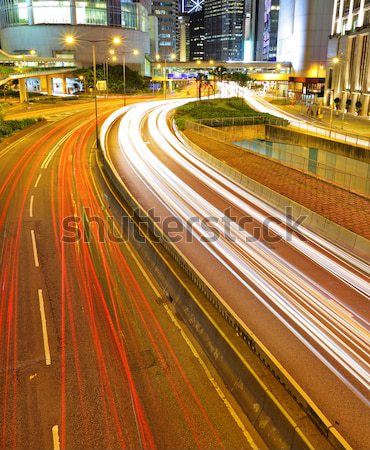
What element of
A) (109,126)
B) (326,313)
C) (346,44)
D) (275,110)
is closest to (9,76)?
(109,126)

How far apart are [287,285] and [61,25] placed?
12277 centimetres

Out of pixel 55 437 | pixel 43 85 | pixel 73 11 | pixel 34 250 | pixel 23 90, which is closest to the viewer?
pixel 55 437

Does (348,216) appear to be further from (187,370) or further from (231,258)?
(187,370)

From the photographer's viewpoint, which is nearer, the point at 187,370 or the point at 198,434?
the point at 198,434

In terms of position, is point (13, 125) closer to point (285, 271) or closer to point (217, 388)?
point (285, 271)

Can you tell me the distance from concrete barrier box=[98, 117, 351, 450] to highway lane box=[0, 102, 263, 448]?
0.39 meters

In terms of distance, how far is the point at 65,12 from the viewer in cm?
12081

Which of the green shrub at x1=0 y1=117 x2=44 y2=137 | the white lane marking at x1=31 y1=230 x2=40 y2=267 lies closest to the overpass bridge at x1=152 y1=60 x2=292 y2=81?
the green shrub at x1=0 y1=117 x2=44 y2=137

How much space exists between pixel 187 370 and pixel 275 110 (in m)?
71.6

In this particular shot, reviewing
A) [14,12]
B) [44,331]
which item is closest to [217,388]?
[44,331]

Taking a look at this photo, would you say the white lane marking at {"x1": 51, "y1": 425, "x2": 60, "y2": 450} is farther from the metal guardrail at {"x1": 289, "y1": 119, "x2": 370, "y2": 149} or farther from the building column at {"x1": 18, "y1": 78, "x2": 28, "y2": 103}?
the building column at {"x1": 18, "y1": 78, "x2": 28, "y2": 103}

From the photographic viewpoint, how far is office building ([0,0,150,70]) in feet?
394

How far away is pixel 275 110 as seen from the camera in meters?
78.2

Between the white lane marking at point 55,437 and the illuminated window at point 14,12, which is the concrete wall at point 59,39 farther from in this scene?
the white lane marking at point 55,437
